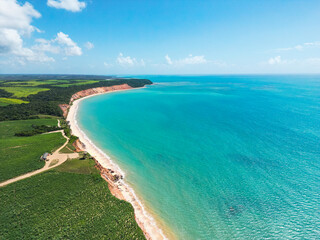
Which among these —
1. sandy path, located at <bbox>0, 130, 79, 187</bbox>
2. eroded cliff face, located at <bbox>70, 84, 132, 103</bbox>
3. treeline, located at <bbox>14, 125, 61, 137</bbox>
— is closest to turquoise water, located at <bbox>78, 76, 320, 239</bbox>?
sandy path, located at <bbox>0, 130, 79, 187</bbox>

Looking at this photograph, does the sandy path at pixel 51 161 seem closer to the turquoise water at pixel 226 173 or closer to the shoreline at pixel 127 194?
the shoreline at pixel 127 194

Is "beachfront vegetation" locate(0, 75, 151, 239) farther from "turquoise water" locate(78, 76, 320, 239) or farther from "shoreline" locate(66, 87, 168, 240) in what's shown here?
"turquoise water" locate(78, 76, 320, 239)

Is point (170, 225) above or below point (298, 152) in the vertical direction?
below

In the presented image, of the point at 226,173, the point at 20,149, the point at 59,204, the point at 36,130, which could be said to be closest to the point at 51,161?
the point at 20,149

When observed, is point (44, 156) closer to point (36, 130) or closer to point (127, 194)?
point (127, 194)

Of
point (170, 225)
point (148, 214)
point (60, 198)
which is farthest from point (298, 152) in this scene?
point (60, 198)

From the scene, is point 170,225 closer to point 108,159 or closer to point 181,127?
point 108,159
